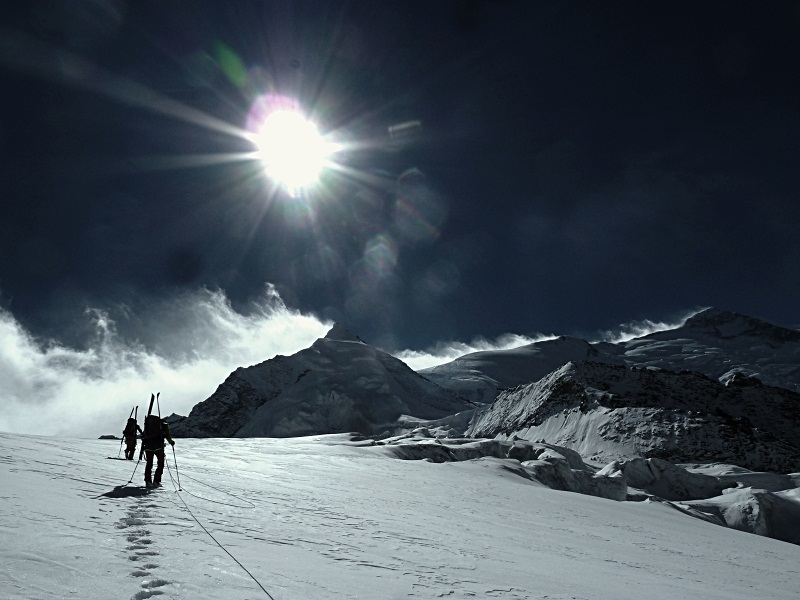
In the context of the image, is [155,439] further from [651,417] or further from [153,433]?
[651,417]

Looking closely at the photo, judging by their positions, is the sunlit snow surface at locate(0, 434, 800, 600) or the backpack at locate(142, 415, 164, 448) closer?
the sunlit snow surface at locate(0, 434, 800, 600)

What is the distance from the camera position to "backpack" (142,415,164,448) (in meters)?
13.2

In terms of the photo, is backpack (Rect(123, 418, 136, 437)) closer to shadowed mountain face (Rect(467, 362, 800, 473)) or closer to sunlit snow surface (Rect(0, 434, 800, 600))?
sunlit snow surface (Rect(0, 434, 800, 600))

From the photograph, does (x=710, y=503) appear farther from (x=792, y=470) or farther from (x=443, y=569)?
(x=443, y=569)

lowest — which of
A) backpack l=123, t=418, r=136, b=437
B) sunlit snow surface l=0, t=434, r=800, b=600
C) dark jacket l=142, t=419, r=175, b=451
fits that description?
sunlit snow surface l=0, t=434, r=800, b=600

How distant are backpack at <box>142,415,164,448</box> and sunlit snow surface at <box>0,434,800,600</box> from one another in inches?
39.2

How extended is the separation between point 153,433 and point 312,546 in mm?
8236

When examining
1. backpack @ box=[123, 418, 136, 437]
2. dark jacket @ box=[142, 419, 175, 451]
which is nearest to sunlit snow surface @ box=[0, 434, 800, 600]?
dark jacket @ box=[142, 419, 175, 451]

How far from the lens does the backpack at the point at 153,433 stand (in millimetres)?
13195

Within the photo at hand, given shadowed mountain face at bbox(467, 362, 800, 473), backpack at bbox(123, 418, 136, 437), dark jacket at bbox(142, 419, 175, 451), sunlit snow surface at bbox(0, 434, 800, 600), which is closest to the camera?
sunlit snow surface at bbox(0, 434, 800, 600)

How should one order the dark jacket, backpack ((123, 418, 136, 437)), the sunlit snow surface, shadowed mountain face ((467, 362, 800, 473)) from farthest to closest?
shadowed mountain face ((467, 362, 800, 473)), backpack ((123, 418, 136, 437)), the dark jacket, the sunlit snow surface

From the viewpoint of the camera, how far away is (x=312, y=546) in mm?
7223

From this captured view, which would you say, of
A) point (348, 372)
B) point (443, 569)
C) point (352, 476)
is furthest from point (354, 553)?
point (348, 372)

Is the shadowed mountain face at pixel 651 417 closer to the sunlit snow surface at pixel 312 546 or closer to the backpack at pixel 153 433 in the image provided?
the sunlit snow surface at pixel 312 546
